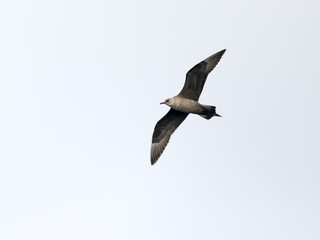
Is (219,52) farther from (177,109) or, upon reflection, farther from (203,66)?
(177,109)

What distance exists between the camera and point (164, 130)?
24781 millimetres

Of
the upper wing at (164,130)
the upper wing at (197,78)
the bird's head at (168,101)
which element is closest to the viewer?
the upper wing at (197,78)

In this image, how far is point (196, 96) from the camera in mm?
23109

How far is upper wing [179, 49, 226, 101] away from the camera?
22969 mm

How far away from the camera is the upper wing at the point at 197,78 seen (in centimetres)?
2297

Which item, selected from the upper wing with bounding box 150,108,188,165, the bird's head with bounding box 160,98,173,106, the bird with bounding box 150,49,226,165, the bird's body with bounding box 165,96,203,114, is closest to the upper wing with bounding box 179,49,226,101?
the bird with bounding box 150,49,226,165

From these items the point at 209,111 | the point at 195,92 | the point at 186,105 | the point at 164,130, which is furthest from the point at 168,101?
the point at 164,130

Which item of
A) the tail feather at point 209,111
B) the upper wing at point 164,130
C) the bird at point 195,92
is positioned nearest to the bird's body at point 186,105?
the bird at point 195,92

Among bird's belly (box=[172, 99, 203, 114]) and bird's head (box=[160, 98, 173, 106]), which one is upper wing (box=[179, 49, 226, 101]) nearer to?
bird's belly (box=[172, 99, 203, 114])

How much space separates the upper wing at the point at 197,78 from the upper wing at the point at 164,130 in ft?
4.22

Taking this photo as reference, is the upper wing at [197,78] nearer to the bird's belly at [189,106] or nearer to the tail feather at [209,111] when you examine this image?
the bird's belly at [189,106]

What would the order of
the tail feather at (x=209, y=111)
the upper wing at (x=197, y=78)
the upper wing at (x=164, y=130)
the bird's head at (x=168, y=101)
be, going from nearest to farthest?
the tail feather at (x=209, y=111) → the upper wing at (x=197, y=78) → the bird's head at (x=168, y=101) → the upper wing at (x=164, y=130)

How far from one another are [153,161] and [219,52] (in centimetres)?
458

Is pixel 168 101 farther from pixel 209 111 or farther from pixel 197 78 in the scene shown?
pixel 209 111
